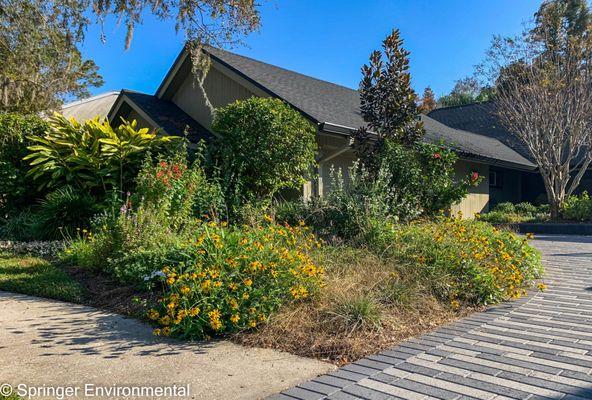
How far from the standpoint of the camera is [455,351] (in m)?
3.64

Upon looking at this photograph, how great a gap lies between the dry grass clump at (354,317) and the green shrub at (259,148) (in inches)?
181

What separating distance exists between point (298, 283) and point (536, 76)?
1496 cm

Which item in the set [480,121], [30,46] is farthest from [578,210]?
[30,46]

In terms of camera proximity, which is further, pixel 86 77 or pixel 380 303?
pixel 86 77

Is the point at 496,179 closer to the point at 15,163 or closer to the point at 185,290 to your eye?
the point at 15,163

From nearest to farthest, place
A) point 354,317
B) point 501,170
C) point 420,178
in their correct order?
point 354,317, point 420,178, point 501,170

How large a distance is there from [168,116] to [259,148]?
541 cm

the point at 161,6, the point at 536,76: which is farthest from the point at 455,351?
the point at 536,76

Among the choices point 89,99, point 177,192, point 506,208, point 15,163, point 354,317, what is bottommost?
point 354,317

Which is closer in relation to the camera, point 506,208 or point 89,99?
point 506,208

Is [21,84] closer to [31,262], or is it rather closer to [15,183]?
[15,183]

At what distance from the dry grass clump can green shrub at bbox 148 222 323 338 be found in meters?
0.15

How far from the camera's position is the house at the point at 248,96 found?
463 inches

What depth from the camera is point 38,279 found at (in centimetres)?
595
